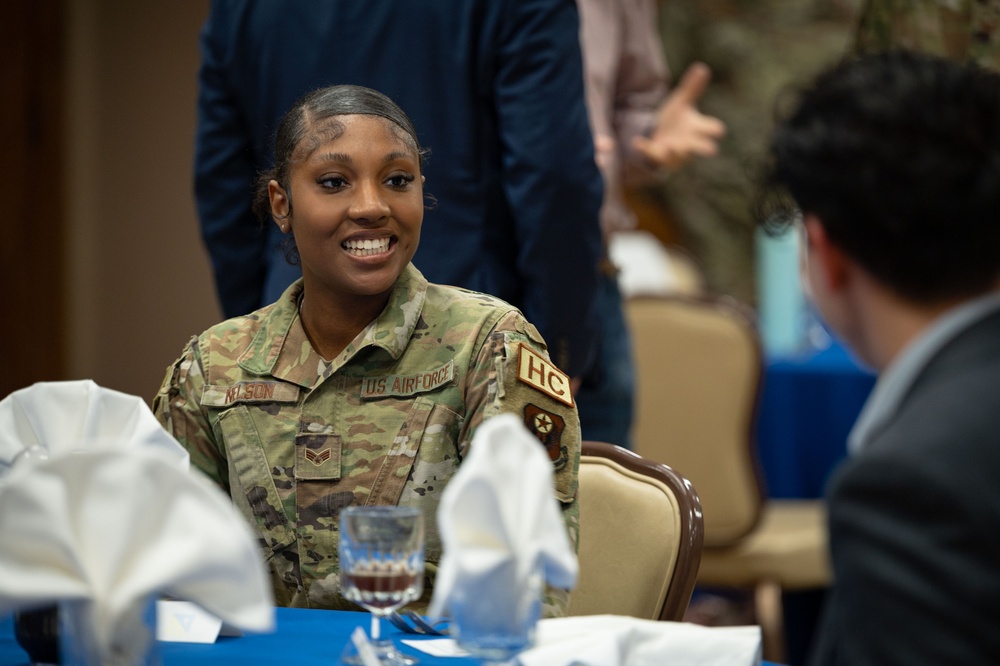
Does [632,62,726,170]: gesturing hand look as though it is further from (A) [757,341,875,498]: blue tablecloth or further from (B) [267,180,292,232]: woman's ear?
(B) [267,180,292,232]: woman's ear

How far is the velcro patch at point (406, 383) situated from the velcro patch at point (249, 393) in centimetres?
10

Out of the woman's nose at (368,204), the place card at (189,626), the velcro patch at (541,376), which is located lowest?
the place card at (189,626)

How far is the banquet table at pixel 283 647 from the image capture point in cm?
123

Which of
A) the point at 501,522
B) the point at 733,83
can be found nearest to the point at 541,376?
the point at 501,522

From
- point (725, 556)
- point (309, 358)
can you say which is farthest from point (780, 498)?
point (309, 358)

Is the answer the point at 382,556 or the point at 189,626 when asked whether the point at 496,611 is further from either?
the point at 189,626

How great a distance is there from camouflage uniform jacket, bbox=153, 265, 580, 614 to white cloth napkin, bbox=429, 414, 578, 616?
0.53 metres

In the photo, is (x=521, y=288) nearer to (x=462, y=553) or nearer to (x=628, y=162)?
(x=628, y=162)

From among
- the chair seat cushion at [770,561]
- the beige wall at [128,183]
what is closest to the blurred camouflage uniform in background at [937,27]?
the chair seat cushion at [770,561]

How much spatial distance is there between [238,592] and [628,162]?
217 centimetres

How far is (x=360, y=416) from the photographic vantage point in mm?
1687

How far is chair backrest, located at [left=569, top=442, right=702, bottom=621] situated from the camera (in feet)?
5.43

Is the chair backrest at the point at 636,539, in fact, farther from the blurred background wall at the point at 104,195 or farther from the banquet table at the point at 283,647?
the blurred background wall at the point at 104,195

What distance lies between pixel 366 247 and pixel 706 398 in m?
1.86
